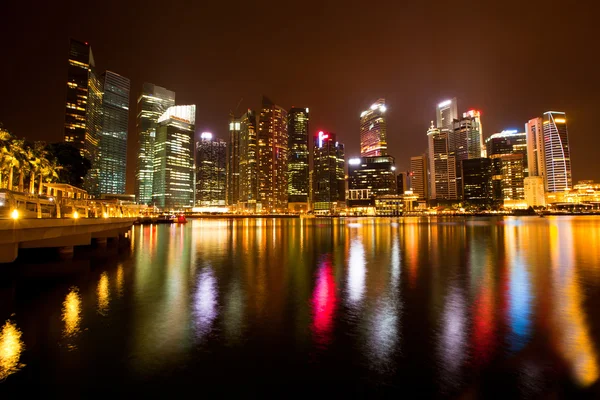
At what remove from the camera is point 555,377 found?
7.34 meters

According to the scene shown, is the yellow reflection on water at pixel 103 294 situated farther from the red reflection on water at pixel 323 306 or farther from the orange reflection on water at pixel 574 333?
the orange reflection on water at pixel 574 333

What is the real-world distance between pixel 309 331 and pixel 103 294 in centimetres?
1049

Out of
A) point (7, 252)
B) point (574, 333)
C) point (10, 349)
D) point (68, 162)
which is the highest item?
point (68, 162)

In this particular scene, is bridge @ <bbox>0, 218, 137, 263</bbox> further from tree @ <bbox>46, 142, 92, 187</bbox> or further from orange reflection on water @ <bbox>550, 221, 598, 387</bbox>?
tree @ <bbox>46, 142, 92, 187</bbox>

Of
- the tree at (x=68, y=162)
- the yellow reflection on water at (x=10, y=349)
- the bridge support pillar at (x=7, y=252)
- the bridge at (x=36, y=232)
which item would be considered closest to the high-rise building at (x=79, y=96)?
the tree at (x=68, y=162)

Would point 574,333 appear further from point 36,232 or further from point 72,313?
point 36,232

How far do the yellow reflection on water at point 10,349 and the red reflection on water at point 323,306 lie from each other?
291 inches

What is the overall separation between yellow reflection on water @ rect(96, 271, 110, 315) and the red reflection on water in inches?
312

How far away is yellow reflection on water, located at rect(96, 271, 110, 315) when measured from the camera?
42.6 feet

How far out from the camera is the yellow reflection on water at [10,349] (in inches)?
305

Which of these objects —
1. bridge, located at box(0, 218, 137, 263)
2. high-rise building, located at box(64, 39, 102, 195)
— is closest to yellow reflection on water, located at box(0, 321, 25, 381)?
bridge, located at box(0, 218, 137, 263)

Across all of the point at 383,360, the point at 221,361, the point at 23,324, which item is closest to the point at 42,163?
the point at 23,324

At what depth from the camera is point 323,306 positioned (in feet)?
43.1

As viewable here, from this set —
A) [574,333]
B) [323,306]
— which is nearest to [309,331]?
[323,306]
